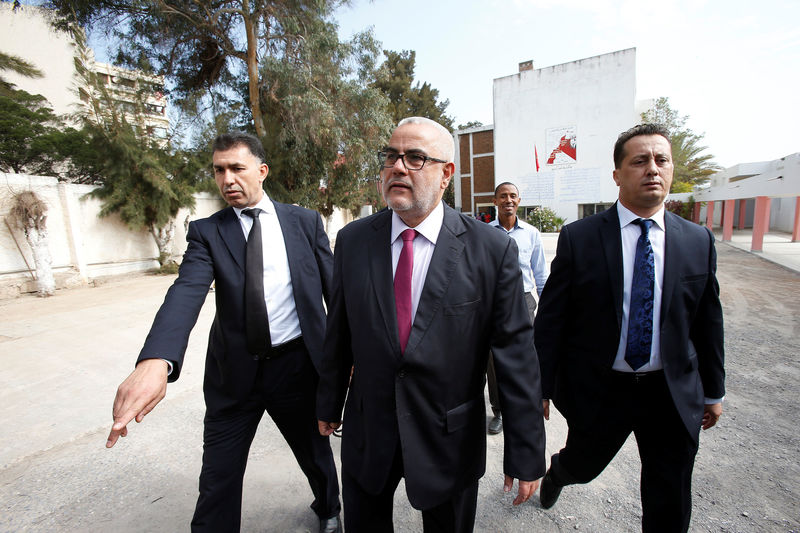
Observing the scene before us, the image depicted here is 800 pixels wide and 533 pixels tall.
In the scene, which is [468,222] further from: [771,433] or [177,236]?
[177,236]

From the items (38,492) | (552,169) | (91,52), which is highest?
(91,52)

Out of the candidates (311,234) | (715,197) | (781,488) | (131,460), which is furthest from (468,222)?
(715,197)

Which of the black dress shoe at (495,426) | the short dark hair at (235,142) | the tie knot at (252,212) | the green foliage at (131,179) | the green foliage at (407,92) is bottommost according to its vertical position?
the black dress shoe at (495,426)

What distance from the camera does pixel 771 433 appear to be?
296cm

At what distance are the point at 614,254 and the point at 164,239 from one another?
1368 cm

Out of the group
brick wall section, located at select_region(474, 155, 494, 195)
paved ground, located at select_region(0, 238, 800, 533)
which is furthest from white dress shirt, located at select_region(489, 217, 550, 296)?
brick wall section, located at select_region(474, 155, 494, 195)

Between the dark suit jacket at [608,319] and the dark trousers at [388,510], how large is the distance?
0.75 meters

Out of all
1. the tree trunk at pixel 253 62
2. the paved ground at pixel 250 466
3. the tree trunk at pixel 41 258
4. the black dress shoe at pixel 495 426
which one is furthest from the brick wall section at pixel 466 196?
the black dress shoe at pixel 495 426

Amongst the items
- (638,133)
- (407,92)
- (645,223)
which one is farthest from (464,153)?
(645,223)

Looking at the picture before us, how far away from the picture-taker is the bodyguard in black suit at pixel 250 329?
182cm

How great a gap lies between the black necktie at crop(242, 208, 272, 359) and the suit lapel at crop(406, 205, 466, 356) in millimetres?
892

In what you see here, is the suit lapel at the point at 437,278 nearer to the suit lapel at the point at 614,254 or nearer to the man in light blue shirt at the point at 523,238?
the suit lapel at the point at 614,254

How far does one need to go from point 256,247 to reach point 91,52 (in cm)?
1391

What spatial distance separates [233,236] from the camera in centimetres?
200
